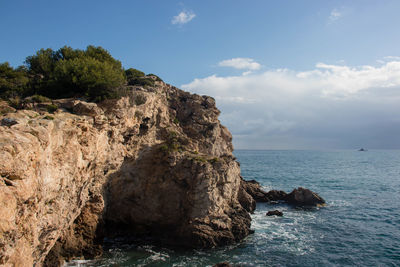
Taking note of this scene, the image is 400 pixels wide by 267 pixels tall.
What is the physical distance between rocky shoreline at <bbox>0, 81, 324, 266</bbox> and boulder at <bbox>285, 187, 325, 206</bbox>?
16710 millimetres

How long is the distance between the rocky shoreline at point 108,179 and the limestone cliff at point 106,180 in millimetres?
82

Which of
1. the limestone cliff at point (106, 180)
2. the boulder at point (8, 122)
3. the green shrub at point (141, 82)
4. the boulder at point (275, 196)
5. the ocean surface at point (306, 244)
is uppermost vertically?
the green shrub at point (141, 82)

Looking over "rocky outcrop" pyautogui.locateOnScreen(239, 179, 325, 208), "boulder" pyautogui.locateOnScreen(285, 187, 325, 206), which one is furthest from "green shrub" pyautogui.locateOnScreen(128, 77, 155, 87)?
"boulder" pyautogui.locateOnScreen(285, 187, 325, 206)

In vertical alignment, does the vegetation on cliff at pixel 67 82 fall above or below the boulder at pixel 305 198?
above

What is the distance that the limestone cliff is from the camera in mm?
13148

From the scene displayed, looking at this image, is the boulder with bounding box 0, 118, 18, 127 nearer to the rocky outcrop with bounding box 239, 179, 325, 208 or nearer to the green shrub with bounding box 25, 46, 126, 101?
the green shrub with bounding box 25, 46, 126, 101

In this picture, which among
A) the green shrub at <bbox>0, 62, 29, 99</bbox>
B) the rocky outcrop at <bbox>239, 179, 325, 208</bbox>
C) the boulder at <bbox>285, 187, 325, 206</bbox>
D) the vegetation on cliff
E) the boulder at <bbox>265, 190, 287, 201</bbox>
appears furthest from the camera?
the boulder at <bbox>265, 190, 287, 201</bbox>

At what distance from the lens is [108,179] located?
86.5ft

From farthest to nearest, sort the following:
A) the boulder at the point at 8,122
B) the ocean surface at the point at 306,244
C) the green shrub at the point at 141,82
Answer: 1. the green shrub at the point at 141,82
2. the ocean surface at the point at 306,244
3. the boulder at the point at 8,122

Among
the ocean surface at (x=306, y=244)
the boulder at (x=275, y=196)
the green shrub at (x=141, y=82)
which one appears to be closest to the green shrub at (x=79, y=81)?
the green shrub at (x=141, y=82)

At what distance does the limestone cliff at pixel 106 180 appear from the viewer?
13148 millimetres

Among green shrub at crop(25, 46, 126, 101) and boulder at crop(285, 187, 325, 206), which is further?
boulder at crop(285, 187, 325, 206)

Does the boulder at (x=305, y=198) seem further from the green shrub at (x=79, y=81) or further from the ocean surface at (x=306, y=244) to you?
the green shrub at (x=79, y=81)

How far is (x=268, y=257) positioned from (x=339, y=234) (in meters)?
11.1
